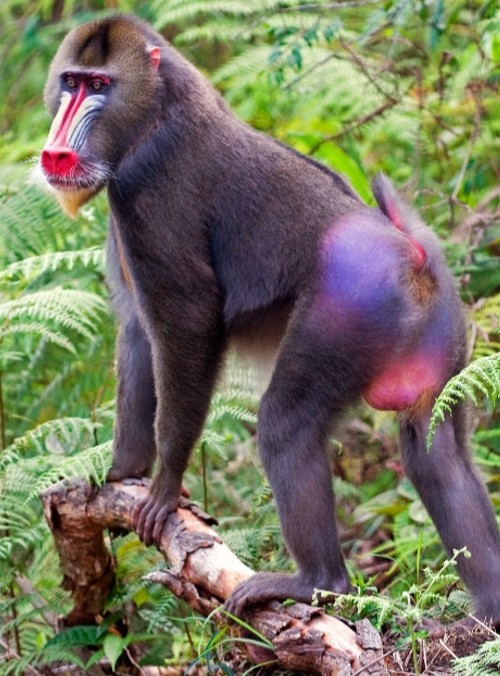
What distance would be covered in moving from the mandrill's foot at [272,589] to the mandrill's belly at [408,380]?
77 centimetres

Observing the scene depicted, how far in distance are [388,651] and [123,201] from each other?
2.20 metres

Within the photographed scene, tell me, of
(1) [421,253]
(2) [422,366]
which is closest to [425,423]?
(2) [422,366]

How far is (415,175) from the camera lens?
23.9ft

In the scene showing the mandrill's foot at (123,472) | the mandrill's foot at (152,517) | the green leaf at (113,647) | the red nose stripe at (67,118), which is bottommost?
the green leaf at (113,647)

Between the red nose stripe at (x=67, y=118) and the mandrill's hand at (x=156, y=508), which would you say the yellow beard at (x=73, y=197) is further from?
the mandrill's hand at (x=156, y=508)

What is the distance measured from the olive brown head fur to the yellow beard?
1cm

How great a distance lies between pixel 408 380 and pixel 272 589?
100 cm

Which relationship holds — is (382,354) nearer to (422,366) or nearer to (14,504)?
(422,366)

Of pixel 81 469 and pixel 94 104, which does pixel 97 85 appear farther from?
pixel 81 469

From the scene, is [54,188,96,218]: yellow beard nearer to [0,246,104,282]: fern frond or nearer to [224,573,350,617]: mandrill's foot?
[0,246,104,282]: fern frond

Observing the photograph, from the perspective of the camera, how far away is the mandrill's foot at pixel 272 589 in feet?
13.0

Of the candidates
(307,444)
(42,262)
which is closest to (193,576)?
(307,444)

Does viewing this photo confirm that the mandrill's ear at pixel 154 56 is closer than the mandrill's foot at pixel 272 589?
No

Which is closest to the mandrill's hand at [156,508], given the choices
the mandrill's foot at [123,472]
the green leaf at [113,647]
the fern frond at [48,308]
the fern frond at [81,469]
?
the fern frond at [81,469]
